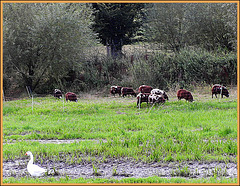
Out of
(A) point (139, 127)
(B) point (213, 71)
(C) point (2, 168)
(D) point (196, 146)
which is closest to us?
(C) point (2, 168)

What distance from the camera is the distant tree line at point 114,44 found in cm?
2427

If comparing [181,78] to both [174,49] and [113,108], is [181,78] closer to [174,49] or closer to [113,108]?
[174,49]

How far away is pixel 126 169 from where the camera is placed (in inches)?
295

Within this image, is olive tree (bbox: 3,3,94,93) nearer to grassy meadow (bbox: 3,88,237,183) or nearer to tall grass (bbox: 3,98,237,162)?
tall grass (bbox: 3,98,237,162)

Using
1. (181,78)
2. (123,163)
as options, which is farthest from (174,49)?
(123,163)

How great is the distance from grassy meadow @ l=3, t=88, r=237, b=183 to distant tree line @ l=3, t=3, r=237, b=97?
786cm

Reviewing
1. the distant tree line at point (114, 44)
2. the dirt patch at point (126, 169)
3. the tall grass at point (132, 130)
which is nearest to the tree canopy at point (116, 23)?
the distant tree line at point (114, 44)

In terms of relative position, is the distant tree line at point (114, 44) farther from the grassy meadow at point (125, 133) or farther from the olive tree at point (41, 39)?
the grassy meadow at point (125, 133)

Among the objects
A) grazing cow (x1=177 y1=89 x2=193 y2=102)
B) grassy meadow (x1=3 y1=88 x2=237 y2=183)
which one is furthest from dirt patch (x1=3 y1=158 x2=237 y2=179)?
grazing cow (x1=177 y1=89 x2=193 y2=102)

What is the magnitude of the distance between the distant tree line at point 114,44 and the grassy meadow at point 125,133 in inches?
309

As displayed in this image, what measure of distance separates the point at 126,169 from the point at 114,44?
25030mm

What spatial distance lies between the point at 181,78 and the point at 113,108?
33.7ft

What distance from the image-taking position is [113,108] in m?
16.9

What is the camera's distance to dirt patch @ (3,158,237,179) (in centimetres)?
700
